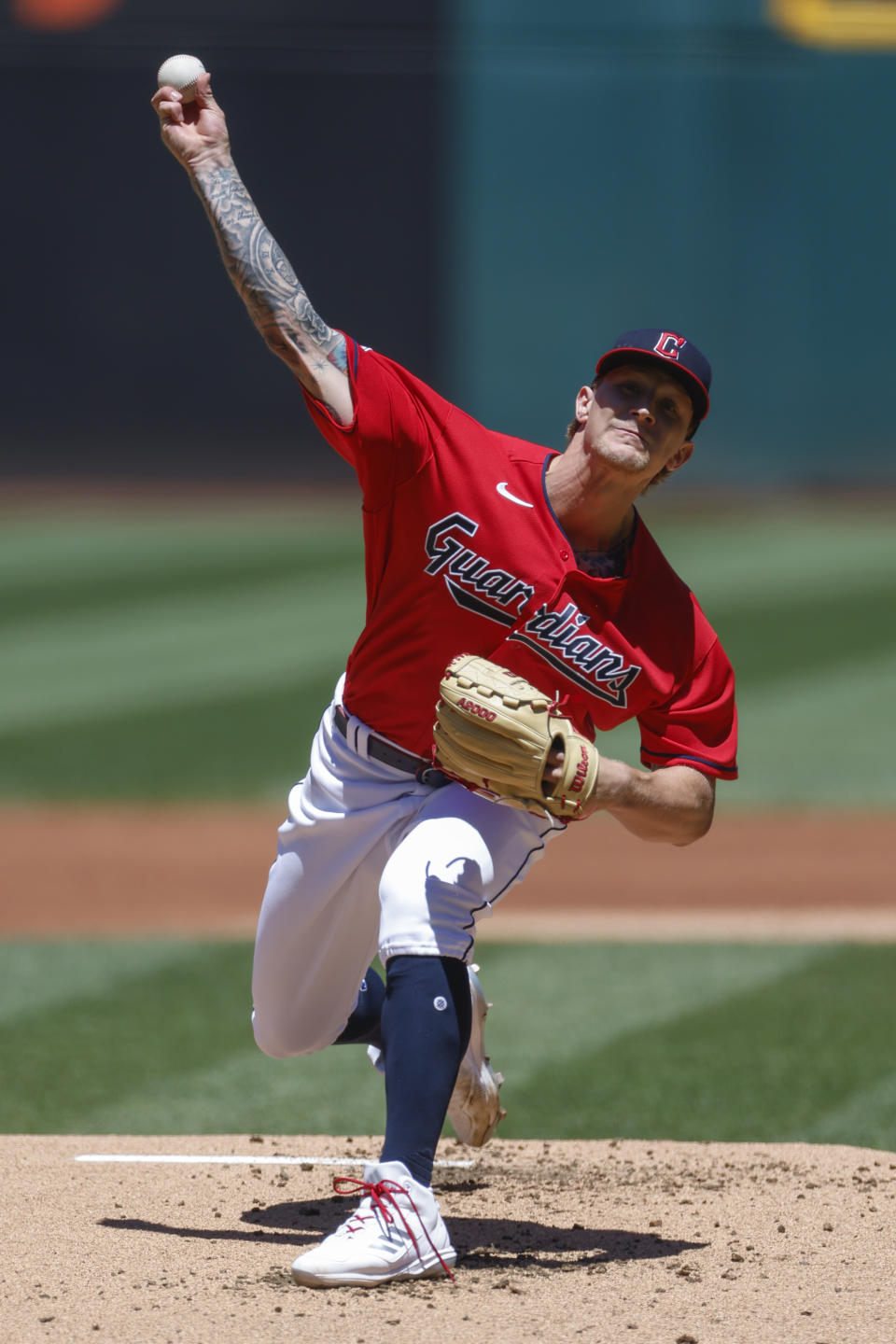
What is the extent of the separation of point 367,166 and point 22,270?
13.4 ft

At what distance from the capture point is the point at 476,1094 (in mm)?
4141

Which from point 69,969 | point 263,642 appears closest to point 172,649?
point 263,642

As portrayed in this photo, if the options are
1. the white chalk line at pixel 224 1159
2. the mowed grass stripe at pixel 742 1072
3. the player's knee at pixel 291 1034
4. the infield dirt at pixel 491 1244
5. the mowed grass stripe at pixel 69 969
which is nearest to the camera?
the infield dirt at pixel 491 1244

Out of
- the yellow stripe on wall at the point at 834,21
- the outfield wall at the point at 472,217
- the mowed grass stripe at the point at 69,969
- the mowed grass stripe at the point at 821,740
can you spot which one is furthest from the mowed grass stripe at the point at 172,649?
the yellow stripe on wall at the point at 834,21

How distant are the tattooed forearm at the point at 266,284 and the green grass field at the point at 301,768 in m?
2.29

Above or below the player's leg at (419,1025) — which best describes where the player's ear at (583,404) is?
above

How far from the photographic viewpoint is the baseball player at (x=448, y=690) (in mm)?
3514

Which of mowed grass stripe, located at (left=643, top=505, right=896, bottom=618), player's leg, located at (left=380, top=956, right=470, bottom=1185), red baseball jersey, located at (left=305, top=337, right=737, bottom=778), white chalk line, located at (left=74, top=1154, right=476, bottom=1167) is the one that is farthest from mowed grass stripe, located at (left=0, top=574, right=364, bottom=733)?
player's leg, located at (left=380, top=956, right=470, bottom=1185)

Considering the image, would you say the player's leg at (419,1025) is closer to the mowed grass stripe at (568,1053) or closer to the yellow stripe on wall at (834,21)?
the mowed grass stripe at (568,1053)

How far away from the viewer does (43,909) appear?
7582 mm

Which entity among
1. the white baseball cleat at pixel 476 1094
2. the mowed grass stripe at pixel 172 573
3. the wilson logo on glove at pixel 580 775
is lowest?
the white baseball cleat at pixel 476 1094

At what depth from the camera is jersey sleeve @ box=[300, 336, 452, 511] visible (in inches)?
143

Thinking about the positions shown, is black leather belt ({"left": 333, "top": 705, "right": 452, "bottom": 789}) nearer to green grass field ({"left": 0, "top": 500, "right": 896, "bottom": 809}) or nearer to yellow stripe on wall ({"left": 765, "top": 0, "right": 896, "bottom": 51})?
green grass field ({"left": 0, "top": 500, "right": 896, "bottom": 809})

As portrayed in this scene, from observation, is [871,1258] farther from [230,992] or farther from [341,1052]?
[230,992]
